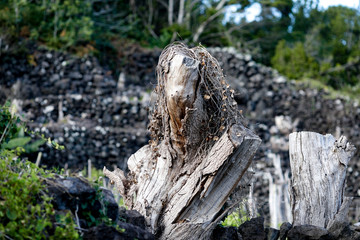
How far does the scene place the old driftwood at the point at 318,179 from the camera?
4.78m

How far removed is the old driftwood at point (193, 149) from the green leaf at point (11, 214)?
4.73 ft

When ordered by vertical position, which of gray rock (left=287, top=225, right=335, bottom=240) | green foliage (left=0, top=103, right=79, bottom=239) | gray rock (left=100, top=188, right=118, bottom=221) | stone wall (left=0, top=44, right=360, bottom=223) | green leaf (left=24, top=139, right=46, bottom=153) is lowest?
stone wall (left=0, top=44, right=360, bottom=223)

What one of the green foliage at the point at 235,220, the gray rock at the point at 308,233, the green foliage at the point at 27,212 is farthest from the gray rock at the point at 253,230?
the green foliage at the point at 27,212

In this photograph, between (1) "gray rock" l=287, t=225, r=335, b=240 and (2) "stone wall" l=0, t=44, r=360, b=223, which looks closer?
(1) "gray rock" l=287, t=225, r=335, b=240

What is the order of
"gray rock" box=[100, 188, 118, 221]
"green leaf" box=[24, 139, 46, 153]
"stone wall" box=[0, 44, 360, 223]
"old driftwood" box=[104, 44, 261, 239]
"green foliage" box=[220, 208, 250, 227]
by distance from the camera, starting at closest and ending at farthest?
"gray rock" box=[100, 188, 118, 221] < "old driftwood" box=[104, 44, 261, 239] < "green foliage" box=[220, 208, 250, 227] < "green leaf" box=[24, 139, 46, 153] < "stone wall" box=[0, 44, 360, 223]

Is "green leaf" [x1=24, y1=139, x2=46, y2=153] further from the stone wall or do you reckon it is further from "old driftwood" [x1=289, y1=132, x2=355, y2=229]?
"old driftwood" [x1=289, y1=132, x2=355, y2=229]

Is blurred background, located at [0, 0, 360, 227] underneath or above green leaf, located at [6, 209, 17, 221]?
underneath

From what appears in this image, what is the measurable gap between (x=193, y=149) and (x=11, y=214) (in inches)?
70.6

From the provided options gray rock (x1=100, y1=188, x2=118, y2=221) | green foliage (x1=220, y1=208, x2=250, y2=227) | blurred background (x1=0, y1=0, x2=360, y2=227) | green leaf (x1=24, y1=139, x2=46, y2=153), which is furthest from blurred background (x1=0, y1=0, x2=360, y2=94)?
gray rock (x1=100, y1=188, x2=118, y2=221)

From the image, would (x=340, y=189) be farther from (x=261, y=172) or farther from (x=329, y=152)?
(x=261, y=172)

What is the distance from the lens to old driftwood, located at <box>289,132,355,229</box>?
4.78 metres

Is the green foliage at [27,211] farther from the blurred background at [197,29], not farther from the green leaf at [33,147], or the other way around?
the blurred background at [197,29]

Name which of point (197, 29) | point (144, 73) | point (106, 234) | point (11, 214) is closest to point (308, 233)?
point (106, 234)

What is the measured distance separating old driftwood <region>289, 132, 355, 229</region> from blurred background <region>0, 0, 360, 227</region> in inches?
41.9
